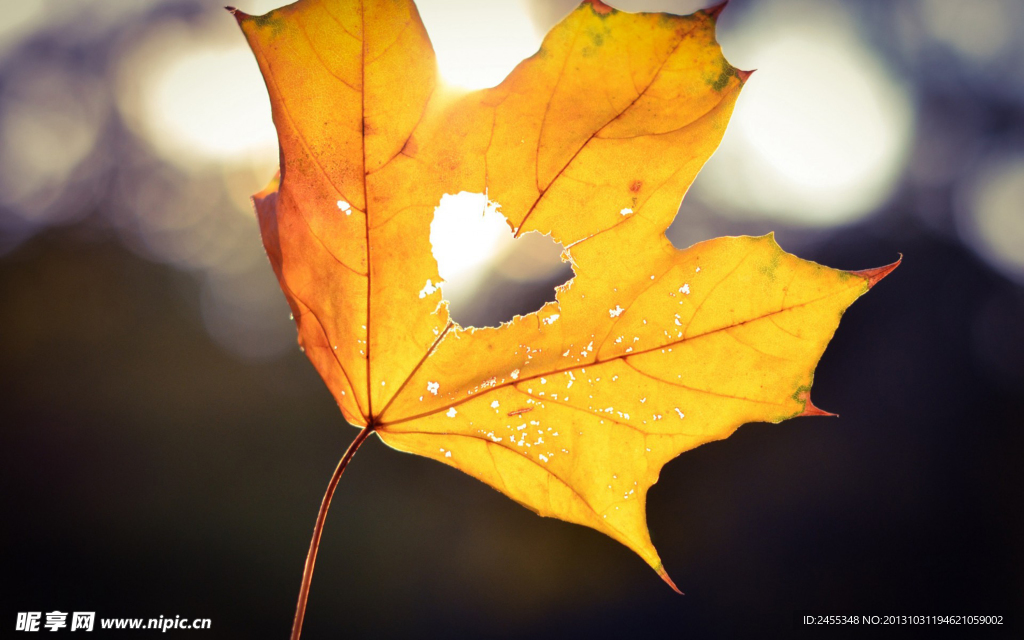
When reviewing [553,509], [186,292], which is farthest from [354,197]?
[186,292]

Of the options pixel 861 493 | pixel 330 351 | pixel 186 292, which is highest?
pixel 330 351

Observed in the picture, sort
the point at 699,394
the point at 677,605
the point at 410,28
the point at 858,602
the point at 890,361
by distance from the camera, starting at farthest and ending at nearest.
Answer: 1. the point at 890,361
2. the point at 677,605
3. the point at 858,602
4. the point at 699,394
5. the point at 410,28

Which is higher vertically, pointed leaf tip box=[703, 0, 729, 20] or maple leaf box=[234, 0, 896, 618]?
pointed leaf tip box=[703, 0, 729, 20]

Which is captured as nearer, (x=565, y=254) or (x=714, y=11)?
(x=714, y=11)

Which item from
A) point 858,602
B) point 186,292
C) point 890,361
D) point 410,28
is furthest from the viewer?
point 186,292

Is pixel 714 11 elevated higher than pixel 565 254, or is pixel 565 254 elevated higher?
pixel 714 11

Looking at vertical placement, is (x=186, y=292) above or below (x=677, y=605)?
above

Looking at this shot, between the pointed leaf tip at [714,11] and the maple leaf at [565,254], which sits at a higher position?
the pointed leaf tip at [714,11]

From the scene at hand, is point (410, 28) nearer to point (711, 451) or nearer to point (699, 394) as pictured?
point (699, 394)
